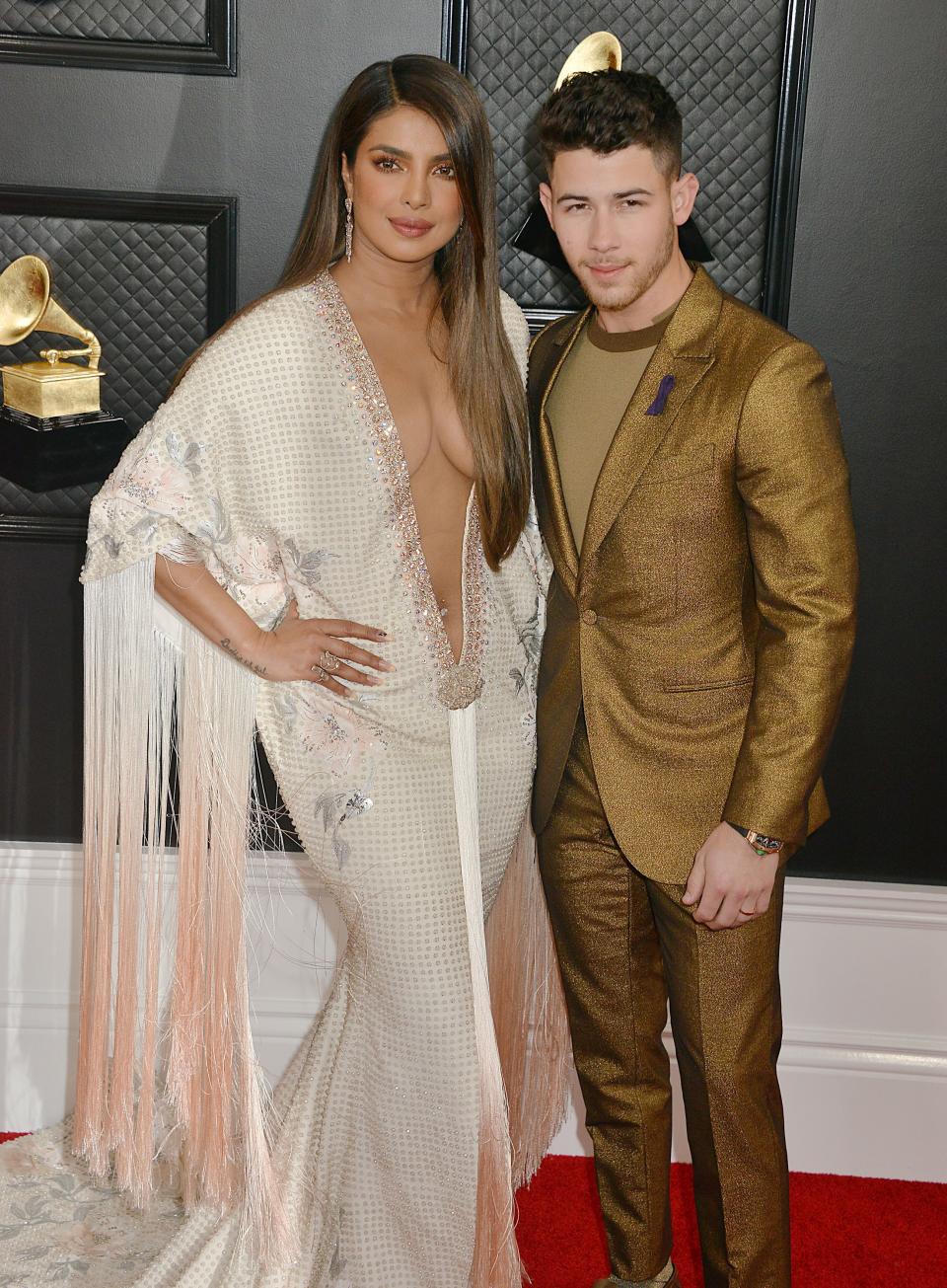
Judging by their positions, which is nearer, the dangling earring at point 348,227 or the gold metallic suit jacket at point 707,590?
the gold metallic suit jacket at point 707,590

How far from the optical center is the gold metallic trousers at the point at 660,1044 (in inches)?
80.1

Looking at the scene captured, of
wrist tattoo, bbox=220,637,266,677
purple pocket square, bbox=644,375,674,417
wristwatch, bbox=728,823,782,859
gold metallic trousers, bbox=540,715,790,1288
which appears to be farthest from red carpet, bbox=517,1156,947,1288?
purple pocket square, bbox=644,375,674,417

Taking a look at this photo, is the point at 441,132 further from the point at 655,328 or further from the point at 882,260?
the point at 882,260

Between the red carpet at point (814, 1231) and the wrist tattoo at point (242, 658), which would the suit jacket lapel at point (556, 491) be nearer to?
the wrist tattoo at point (242, 658)

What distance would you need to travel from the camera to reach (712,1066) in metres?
2.04

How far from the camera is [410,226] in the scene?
2020 mm

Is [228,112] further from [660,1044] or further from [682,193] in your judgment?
[660,1044]

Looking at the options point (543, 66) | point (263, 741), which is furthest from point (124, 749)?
point (543, 66)

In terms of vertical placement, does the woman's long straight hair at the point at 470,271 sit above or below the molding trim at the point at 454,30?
below

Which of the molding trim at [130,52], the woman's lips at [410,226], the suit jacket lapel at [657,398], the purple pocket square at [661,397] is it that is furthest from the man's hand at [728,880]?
the molding trim at [130,52]

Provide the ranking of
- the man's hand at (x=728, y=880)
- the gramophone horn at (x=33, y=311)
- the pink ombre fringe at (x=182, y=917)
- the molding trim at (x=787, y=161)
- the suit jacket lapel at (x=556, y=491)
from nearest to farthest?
the man's hand at (x=728, y=880) → the suit jacket lapel at (x=556, y=491) → the pink ombre fringe at (x=182, y=917) → the molding trim at (x=787, y=161) → the gramophone horn at (x=33, y=311)

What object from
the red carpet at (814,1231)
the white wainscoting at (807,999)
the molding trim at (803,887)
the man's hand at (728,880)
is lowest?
the red carpet at (814,1231)

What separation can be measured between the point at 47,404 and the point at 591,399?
3.70 ft

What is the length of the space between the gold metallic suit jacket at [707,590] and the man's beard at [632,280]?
61 mm
